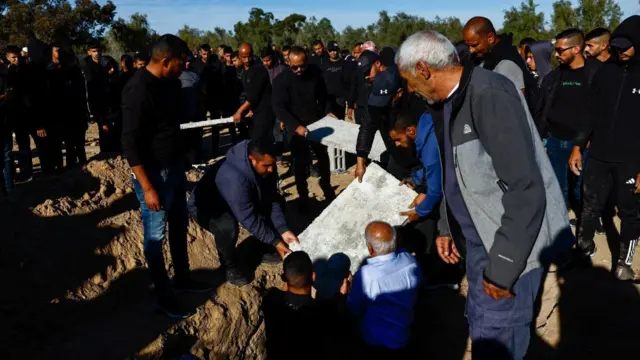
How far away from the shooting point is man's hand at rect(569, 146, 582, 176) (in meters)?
4.81

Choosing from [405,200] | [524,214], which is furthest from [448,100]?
[405,200]

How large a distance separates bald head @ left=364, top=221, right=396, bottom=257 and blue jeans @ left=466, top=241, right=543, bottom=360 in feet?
3.25

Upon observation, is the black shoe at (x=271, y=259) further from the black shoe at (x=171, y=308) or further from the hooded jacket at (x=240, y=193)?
the black shoe at (x=171, y=308)

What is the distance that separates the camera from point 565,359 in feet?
13.0

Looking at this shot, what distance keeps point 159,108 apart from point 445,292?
2.90 meters

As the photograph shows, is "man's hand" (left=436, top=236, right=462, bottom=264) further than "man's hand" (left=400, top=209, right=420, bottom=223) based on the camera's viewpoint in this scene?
No

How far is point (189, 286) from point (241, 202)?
2.77ft

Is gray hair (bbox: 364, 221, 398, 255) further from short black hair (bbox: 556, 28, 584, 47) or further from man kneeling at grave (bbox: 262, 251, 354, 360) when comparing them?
short black hair (bbox: 556, 28, 584, 47)

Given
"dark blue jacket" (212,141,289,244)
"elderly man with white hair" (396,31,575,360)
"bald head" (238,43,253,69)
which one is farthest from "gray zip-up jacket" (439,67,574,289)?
"bald head" (238,43,253,69)

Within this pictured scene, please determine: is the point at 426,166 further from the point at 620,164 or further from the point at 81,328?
the point at 81,328

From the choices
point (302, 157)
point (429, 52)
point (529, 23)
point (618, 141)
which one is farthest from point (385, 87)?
point (529, 23)

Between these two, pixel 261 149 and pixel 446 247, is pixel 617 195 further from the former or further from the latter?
pixel 261 149

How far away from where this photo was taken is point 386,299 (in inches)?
131

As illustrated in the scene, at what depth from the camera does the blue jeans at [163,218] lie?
3.60m
